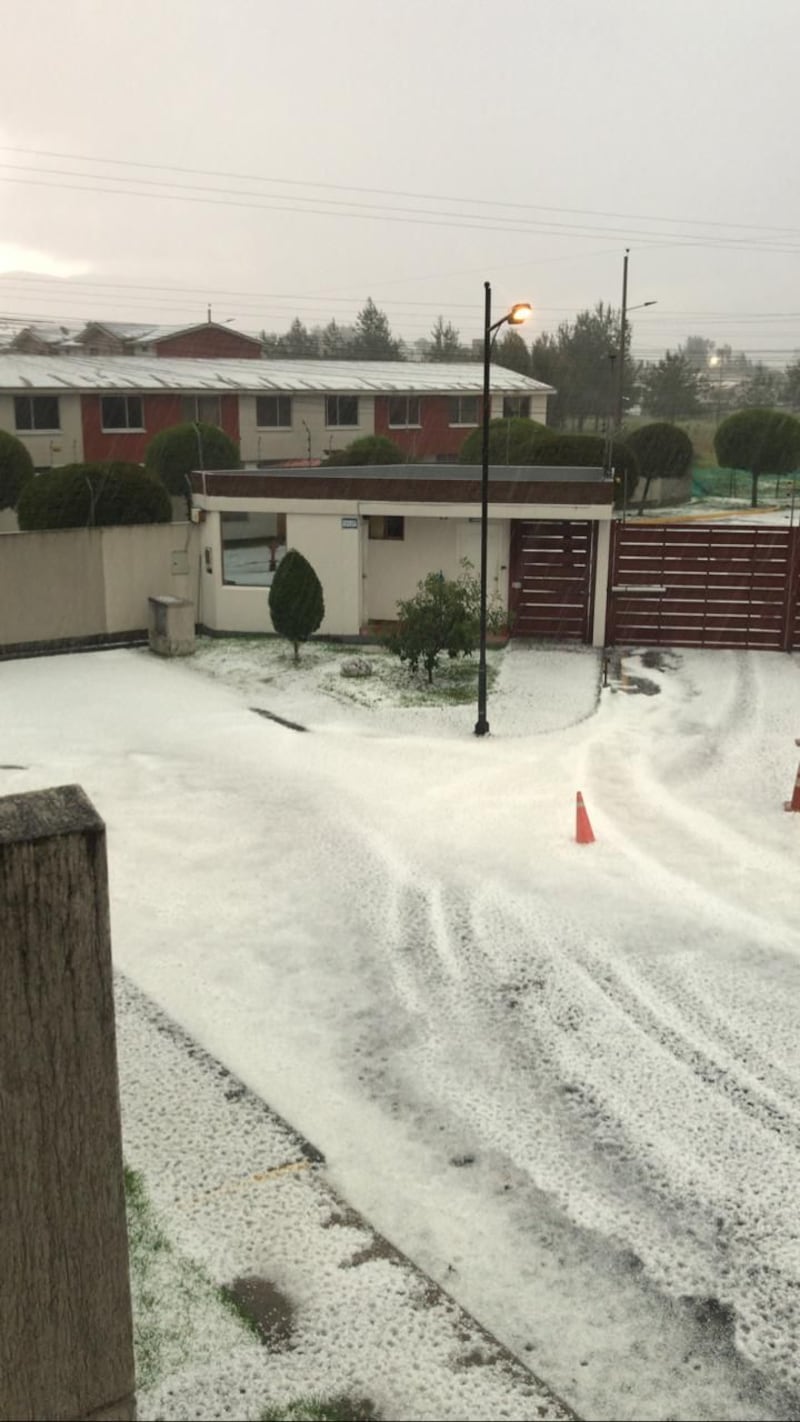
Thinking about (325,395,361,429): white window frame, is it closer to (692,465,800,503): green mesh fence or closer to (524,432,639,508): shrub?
(524,432,639,508): shrub

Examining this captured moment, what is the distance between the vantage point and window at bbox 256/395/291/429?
47875 millimetres

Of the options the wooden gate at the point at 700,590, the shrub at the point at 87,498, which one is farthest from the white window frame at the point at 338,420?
the wooden gate at the point at 700,590

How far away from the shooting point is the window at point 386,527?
78.7 ft

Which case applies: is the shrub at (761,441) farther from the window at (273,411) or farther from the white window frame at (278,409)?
the window at (273,411)

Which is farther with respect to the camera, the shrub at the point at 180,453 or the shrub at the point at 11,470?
the shrub at the point at 180,453

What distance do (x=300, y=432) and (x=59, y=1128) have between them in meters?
47.4

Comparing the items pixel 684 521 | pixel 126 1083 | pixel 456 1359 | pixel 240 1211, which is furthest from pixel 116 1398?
pixel 684 521

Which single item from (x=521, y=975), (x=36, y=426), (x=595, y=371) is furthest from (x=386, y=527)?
(x=595, y=371)

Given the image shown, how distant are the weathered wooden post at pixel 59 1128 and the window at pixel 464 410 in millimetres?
51074

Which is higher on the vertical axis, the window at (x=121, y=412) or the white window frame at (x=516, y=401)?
the white window frame at (x=516, y=401)

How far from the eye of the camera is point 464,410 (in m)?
52.9

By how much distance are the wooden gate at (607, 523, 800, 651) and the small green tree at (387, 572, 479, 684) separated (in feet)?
15.1

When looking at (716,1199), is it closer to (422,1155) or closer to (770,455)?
(422,1155)

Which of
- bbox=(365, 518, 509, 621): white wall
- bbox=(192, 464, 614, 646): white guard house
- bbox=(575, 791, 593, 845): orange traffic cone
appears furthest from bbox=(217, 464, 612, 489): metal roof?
bbox=(575, 791, 593, 845): orange traffic cone
